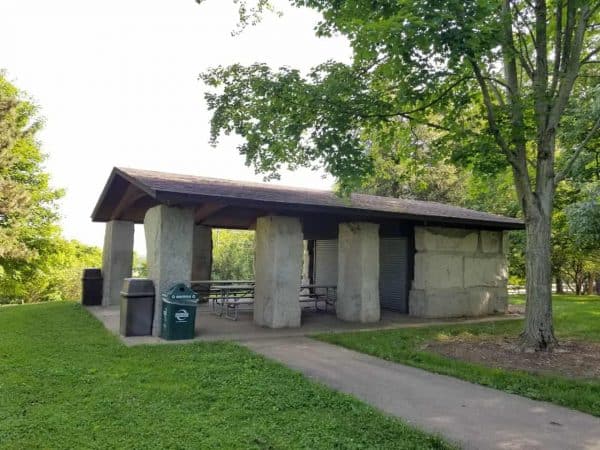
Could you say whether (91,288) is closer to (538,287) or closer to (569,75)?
(538,287)

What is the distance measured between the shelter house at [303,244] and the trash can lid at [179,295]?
0.29 metres

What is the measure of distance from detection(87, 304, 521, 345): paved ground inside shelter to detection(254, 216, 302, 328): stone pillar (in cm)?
30

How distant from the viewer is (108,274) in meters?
12.9

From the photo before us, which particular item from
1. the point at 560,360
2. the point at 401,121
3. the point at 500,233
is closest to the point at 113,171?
the point at 401,121

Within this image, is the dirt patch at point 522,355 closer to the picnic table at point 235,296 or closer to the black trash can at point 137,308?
the picnic table at point 235,296

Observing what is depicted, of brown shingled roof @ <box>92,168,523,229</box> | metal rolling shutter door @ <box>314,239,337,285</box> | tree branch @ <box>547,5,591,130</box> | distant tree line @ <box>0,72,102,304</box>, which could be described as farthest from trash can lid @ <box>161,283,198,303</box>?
distant tree line @ <box>0,72,102,304</box>

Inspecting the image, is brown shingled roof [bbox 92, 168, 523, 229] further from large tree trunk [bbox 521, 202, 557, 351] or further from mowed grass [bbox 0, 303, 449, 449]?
large tree trunk [bbox 521, 202, 557, 351]

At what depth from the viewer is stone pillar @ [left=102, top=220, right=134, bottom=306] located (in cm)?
1284

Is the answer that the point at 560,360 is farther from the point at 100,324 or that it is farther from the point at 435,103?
the point at 100,324

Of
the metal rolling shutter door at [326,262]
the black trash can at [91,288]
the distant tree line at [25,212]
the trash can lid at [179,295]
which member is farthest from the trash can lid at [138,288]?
the distant tree line at [25,212]

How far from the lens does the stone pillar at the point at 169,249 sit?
27.0 feet

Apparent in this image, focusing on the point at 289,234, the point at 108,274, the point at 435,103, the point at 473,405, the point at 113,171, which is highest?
the point at 435,103

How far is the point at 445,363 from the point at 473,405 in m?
1.87

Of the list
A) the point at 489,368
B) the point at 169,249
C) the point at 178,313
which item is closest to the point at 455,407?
the point at 489,368
